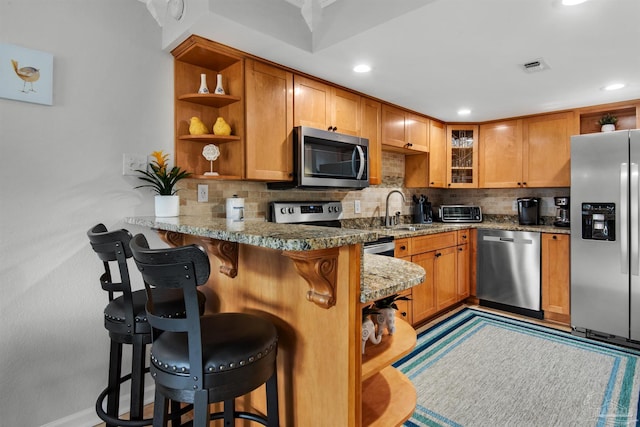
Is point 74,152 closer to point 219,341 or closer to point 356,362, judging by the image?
point 219,341

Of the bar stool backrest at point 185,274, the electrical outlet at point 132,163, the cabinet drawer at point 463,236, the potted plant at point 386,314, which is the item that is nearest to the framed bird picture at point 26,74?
the electrical outlet at point 132,163

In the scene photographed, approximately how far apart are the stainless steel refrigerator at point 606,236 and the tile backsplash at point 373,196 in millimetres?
911

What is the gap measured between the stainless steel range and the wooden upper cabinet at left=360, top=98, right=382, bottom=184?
1.46 feet

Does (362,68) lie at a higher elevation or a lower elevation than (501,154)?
higher

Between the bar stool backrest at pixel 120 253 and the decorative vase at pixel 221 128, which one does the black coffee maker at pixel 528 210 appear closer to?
the decorative vase at pixel 221 128

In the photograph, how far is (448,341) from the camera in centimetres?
291

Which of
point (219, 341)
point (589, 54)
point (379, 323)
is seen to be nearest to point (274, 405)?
point (219, 341)

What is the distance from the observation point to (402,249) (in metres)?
2.98

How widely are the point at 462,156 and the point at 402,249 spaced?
6.20 feet

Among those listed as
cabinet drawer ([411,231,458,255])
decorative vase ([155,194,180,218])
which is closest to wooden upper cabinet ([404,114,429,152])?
cabinet drawer ([411,231,458,255])

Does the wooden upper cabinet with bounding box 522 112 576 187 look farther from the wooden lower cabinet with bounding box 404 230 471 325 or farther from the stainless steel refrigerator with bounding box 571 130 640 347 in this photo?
the wooden lower cabinet with bounding box 404 230 471 325

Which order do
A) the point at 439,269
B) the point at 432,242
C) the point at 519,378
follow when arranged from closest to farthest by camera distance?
the point at 519,378
the point at 432,242
the point at 439,269

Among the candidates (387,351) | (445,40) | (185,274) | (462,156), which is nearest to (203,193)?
Answer: (185,274)

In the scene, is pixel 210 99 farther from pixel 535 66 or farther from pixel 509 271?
pixel 509 271
